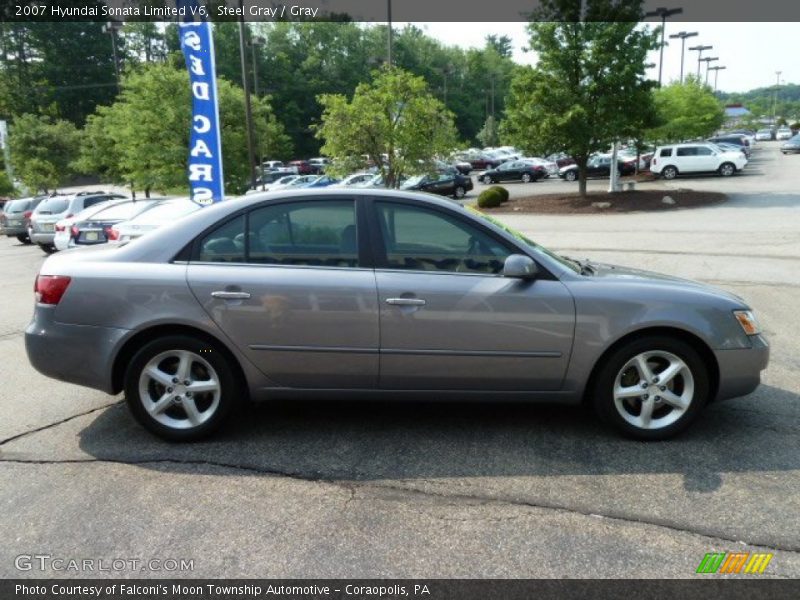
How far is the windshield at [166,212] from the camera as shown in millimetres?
10836

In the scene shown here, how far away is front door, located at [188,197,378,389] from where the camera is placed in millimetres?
3916

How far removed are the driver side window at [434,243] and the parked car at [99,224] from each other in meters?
9.24

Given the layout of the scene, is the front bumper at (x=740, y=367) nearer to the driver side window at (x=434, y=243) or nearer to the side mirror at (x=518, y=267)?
the side mirror at (x=518, y=267)

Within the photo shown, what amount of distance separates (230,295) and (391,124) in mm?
15242

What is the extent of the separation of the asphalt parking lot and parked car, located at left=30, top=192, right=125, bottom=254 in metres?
12.6

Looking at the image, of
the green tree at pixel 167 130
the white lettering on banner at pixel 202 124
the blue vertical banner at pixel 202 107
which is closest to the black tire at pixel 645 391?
the blue vertical banner at pixel 202 107

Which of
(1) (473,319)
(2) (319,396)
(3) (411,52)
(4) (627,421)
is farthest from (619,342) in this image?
(3) (411,52)

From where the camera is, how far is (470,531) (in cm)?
309

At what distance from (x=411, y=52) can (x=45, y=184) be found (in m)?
65.2

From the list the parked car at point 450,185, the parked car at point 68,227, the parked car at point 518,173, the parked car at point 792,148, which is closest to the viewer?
Result: the parked car at point 68,227

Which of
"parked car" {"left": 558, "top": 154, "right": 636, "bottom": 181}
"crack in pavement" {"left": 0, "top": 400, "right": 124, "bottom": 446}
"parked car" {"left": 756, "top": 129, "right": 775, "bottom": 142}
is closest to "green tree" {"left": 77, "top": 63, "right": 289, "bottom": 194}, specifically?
"crack in pavement" {"left": 0, "top": 400, "right": 124, "bottom": 446}

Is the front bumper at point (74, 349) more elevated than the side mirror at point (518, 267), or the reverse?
the side mirror at point (518, 267)

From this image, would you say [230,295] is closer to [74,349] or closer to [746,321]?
[74,349]

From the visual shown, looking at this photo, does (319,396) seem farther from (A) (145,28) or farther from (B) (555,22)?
(A) (145,28)
